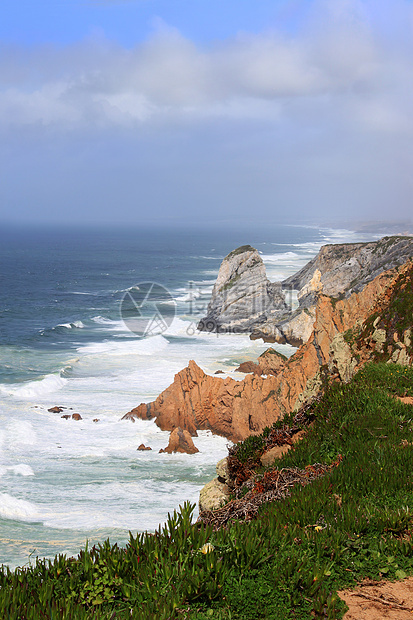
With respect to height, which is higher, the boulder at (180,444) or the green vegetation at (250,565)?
the green vegetation at (250,565)

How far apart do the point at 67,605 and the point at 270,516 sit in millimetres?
2423

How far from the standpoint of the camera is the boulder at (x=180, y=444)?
2422 centimetres

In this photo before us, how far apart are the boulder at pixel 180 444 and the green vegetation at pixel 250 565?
18.5 meters

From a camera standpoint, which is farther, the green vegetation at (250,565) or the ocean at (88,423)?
the ocean at (88,423)

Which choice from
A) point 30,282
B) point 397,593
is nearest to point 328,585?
point 397,593

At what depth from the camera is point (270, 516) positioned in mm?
5660

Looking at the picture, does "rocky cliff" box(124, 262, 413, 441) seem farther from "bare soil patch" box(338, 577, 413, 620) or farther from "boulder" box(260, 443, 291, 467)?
"bare soil patch" box(338, 577, 413, 620)

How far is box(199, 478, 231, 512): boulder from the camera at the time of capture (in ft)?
27.7

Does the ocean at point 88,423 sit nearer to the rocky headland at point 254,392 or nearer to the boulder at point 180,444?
the boulder at point 180,444

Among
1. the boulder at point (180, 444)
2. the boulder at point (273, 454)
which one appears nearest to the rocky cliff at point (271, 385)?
the boulder at point (180, 444)

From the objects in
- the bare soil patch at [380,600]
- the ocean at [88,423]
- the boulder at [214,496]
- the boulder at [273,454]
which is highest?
the bare soil patch at [380,600]

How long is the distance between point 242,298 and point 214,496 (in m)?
50.3

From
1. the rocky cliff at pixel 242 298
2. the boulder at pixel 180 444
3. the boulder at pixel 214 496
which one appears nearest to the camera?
the boulder at pixel 214 496

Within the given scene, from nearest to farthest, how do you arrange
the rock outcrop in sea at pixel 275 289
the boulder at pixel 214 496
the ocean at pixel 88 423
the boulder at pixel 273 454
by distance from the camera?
the boulder at pixel 214 496
the boulder at pixel 273 454
the ocean at pixel 88 423
the rock outcrop in sea at pixel 275 289
